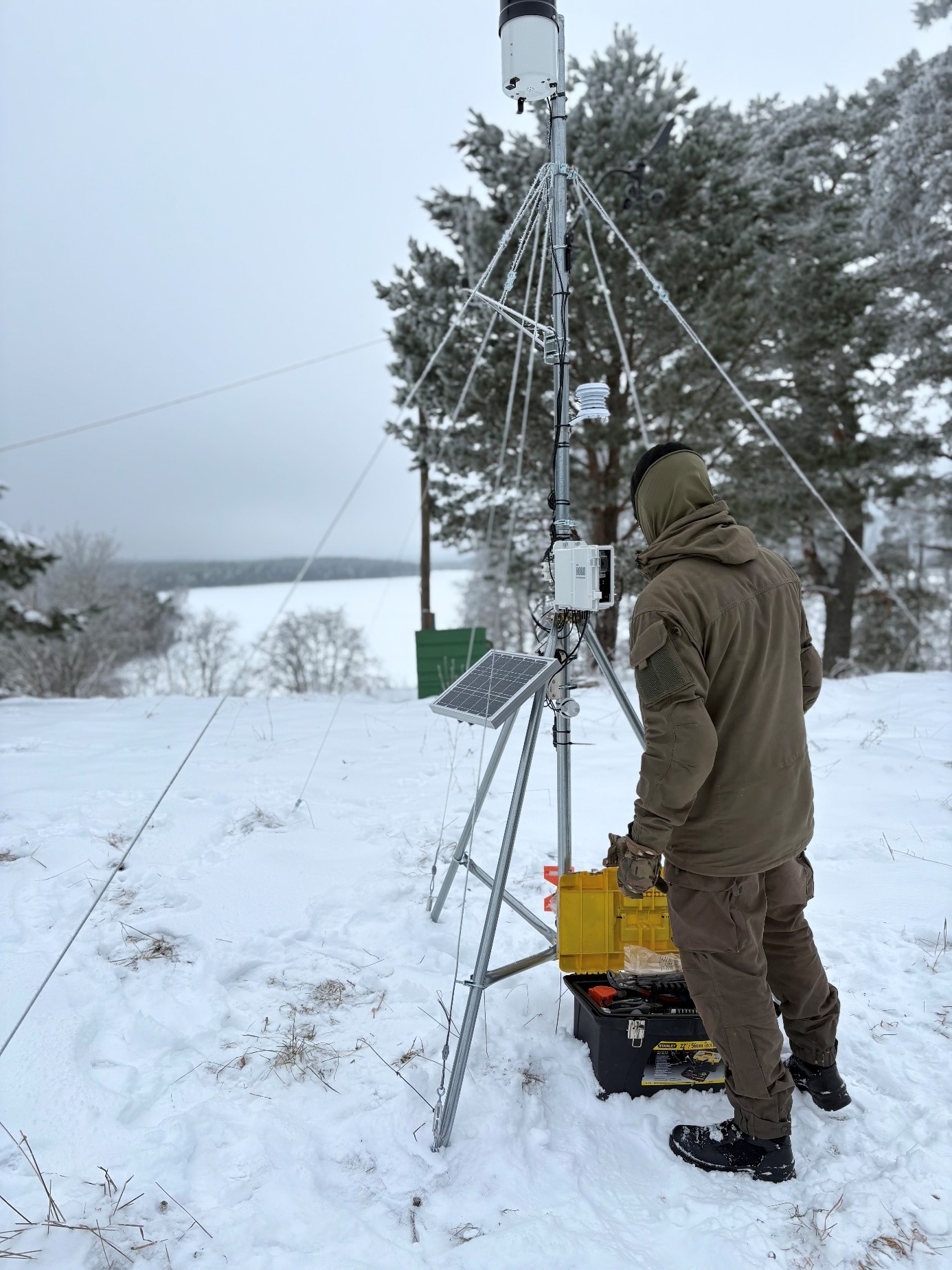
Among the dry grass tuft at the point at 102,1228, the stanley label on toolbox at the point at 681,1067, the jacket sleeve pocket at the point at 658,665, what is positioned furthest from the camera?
the stanley label on toolbox at the point at 681,1067

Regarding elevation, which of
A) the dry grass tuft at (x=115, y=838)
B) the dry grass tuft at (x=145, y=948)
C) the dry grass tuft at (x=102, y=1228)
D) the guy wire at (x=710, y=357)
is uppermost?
the guy wire at (x=710, y=357)

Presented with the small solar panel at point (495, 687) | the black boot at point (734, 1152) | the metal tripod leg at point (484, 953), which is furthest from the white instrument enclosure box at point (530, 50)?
the black boot at point (734, 1152)

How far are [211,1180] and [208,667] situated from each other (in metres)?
33.5

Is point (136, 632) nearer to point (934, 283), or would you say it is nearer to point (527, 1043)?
point (934, 283)

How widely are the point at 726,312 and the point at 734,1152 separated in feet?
33.4

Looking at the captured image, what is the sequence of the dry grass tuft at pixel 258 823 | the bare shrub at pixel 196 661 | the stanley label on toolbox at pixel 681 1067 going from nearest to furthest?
the stanley label on toolbox at pixel 681 1067 → the dry grass tuft at pixel 258 823 → the bare shrub at pixel 196 661

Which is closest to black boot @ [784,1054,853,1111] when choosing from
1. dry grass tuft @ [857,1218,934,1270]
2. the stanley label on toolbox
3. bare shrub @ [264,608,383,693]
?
the stanley label on toolbox

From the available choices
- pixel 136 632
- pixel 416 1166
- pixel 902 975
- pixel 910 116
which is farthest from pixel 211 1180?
pixel 136 632

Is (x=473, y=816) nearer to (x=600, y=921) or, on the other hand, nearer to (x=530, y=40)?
(x=600, y=921)

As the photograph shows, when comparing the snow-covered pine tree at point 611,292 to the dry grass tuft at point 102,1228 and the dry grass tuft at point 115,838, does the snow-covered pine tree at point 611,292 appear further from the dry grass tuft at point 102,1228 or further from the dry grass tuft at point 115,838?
the dry grass tuft at point 102,1228

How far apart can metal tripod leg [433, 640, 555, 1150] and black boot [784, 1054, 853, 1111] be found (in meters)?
1.07

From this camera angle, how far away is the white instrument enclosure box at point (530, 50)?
8.11ft

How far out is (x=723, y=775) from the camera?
193 centimetres

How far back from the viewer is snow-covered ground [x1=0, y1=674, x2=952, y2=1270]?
1804 millimetres
